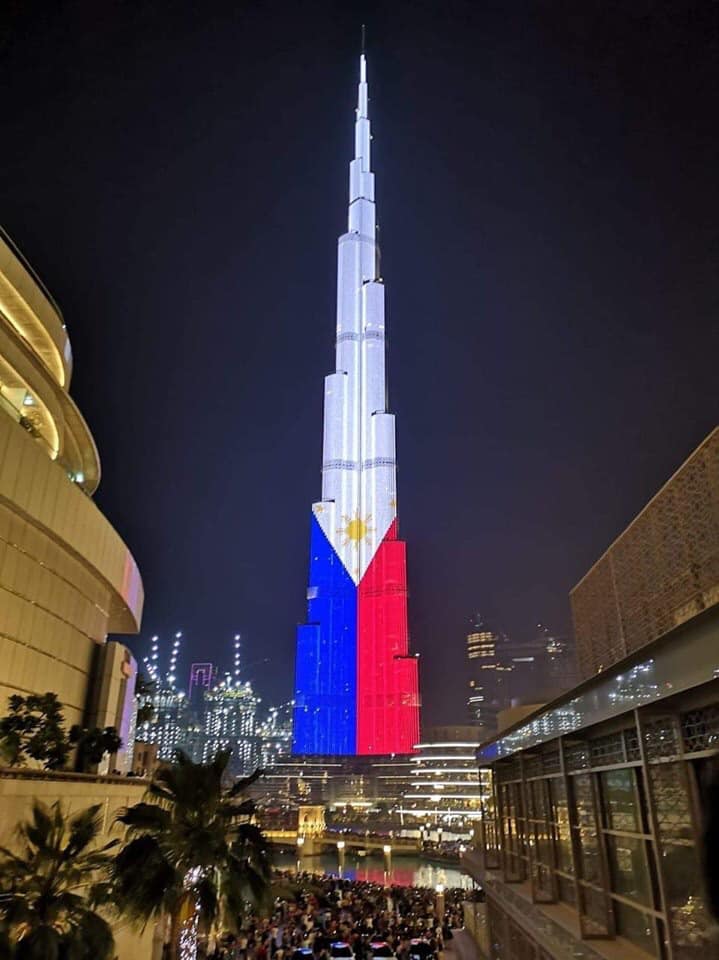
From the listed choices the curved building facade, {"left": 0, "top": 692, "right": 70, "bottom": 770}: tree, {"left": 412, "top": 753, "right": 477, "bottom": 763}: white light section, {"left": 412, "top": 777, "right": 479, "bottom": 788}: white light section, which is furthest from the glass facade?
{"left": 412, "top": 777, "right": 479, "bottom": 788}: white light section

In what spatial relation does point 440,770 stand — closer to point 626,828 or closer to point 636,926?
point 636,926

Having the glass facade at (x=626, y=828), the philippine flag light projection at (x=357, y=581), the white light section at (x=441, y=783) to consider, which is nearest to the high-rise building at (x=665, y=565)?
the glass facade at (x=626, y=828)

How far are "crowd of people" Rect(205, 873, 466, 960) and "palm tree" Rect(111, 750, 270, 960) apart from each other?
5.34ft

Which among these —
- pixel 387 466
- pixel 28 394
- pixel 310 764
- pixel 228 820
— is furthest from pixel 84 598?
pixel 310 764

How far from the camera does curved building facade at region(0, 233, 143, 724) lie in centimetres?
1972

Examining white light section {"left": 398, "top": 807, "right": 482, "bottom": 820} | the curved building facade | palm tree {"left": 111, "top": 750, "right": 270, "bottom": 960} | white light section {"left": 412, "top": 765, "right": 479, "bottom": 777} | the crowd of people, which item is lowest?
the crowd of people

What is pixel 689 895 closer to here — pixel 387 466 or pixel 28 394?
pixel 28 394

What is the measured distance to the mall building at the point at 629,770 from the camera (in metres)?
7.12

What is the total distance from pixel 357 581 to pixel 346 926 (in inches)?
2703

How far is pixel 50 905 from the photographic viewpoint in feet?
31.5

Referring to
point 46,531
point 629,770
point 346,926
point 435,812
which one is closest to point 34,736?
point 46,531

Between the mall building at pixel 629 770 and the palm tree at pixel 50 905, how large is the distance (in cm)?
696

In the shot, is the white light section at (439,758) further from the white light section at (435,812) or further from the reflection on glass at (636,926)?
the reflection on glass at (636,926)

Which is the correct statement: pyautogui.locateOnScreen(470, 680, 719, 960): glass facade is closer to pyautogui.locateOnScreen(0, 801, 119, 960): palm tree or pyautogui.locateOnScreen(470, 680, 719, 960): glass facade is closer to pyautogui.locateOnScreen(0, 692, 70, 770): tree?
pyautogui.locateOnScreen(0, 801, 119, 960): palm tree
